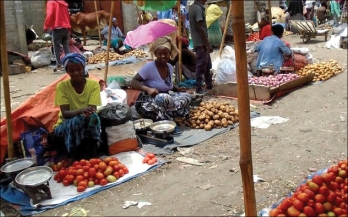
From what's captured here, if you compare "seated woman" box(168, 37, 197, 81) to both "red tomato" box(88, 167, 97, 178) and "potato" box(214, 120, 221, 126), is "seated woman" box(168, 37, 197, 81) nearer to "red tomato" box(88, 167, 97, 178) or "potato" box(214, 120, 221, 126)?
"potato" box(214, 120, 221, 126)

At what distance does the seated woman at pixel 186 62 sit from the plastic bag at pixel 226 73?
1.91 feet

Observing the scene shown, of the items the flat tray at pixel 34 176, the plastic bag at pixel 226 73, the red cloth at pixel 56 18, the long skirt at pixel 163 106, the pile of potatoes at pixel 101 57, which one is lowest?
the flat tray at pixel 34 176

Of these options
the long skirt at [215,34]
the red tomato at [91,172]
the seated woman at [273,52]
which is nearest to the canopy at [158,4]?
the red tomato at [91,172]

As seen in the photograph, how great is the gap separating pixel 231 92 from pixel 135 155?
274cm

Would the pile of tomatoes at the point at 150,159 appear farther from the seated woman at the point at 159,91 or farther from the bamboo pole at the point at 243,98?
the bamboo pole at the point at 243,98

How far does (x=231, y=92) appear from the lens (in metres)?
6.50

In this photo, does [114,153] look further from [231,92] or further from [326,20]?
[326,20]

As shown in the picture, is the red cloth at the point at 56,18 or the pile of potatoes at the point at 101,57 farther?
the pile of potatoes at the point at 101,57

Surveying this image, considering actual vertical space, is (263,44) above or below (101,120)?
above

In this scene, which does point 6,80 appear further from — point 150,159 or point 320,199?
point 320,199

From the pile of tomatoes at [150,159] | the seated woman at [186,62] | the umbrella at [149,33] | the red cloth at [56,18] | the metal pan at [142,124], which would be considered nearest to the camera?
the pile of tomatoes at [150,159]

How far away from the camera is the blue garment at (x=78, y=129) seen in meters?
3.97

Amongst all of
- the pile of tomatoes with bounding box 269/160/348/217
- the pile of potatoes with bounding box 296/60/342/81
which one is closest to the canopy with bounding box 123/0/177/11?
the pile of tomatoes with bounding box 269/160/348/217

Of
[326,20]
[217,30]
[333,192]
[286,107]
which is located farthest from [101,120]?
[326,20]
